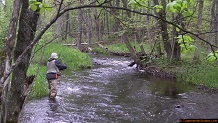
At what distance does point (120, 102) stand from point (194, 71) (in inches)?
238

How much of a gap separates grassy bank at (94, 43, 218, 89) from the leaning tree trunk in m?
9.29

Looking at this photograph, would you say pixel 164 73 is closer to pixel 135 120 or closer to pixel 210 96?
pixel 210 96

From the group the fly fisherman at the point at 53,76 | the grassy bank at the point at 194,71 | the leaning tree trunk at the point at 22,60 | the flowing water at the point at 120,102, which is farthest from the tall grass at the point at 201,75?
the leaning tree trunk at the point at 22,60

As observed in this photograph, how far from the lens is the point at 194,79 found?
13578 millimetres

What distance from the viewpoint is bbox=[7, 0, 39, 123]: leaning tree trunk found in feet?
17.4

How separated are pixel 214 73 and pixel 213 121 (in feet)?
19.7

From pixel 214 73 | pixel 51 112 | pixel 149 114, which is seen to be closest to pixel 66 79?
pixel 51 112

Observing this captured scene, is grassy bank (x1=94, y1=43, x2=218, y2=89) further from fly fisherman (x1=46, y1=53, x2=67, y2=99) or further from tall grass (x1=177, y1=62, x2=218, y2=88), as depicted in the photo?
fly fisherman (x1=46, y1=53, x2=67, y2=99)

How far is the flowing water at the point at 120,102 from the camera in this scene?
329 inches

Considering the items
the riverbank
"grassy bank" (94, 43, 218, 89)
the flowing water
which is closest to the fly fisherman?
the flowing water

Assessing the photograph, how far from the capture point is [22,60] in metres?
5.79

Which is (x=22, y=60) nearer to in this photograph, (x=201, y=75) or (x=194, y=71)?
(x=201, y=75)

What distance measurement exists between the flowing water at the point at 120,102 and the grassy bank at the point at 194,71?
65 centimetres

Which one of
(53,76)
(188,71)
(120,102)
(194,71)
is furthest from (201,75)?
(53,76)
